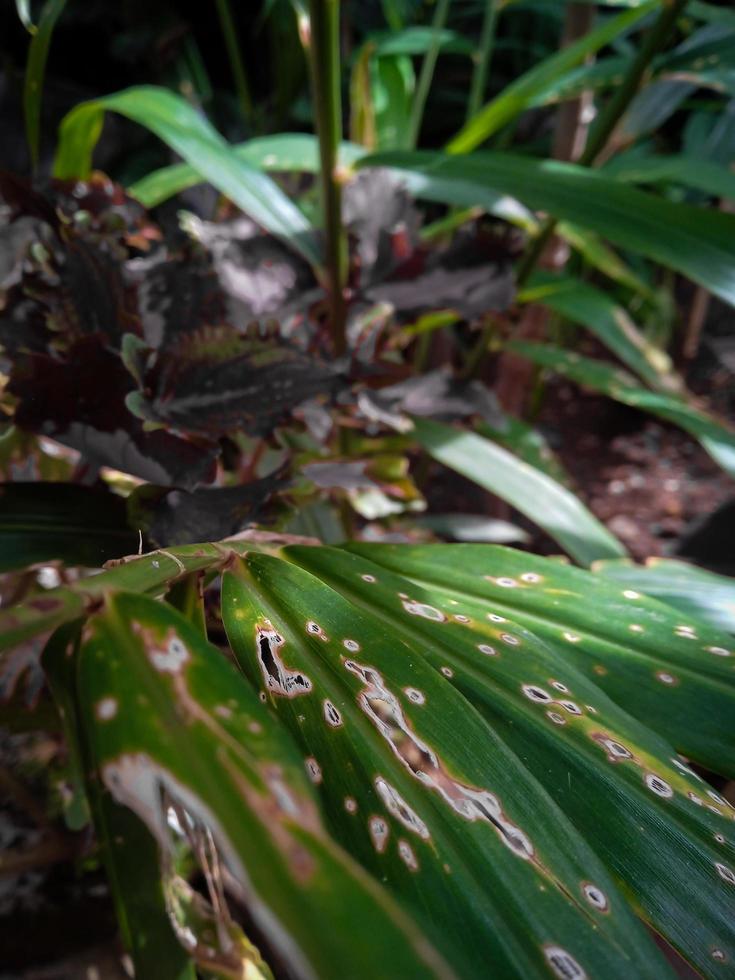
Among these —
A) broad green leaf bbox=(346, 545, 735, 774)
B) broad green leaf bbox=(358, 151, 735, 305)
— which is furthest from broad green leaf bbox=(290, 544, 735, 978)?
broad green leaf bbox=(358, 151, 735, 305)

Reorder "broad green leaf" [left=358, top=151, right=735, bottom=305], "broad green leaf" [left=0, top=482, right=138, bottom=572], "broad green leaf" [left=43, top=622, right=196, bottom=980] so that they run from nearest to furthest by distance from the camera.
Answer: "broad green leaf" [left=43, top=622, right=196, bottom=980] < "broad green leaf" [left=0, top=482, right=138, bottom=572] < "broad green leaf" [left=358, top=151, right=735, bottom=305]

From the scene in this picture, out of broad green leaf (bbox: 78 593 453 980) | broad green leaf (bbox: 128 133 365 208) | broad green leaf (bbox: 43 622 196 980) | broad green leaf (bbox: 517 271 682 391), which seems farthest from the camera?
broad green leaf (bbox: 517 271 682 391)

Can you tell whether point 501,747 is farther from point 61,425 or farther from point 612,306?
point 612,306

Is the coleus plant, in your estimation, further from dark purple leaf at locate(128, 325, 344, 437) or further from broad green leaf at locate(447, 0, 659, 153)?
broad green leaf at locate(447, 0, 659, 153)

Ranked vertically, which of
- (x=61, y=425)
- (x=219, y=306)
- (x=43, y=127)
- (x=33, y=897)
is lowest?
(x=33, y=897)

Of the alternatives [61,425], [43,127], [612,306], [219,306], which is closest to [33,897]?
[61,425]

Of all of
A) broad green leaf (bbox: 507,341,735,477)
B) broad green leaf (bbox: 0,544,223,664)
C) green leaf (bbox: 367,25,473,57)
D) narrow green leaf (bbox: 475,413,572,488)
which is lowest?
broad green leaf (bbox: 0,544,223,664)
